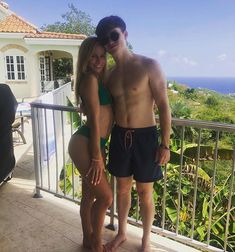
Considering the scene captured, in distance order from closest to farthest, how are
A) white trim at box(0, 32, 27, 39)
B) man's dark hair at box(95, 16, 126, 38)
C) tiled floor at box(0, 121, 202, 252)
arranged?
man's dark hair at box(95, 16, 126, 38) → tiled floor at box(0, 121, 202, 252) → white trim at box(0, 32, 27, 39)

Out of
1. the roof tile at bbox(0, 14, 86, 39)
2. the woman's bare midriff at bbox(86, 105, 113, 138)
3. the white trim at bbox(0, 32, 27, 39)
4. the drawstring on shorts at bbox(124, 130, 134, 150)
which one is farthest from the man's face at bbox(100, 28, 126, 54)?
the white trim at bbox(0, 32, 27, 39)

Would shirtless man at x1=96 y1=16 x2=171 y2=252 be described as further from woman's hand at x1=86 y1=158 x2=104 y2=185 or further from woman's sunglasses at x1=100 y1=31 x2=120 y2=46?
woman's hand at x1=86 y1=158 x2=104 y2=185

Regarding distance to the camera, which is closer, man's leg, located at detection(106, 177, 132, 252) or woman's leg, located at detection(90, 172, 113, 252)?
woman's leg, located at detection(90, 172, 113, 252)

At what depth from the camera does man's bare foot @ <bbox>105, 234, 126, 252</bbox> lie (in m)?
2.38

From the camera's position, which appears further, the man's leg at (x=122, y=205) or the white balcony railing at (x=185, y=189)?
the white balcony railing at (x=185, y=189)

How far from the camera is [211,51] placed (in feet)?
226

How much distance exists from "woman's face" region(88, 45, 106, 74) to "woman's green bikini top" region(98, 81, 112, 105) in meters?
0.11

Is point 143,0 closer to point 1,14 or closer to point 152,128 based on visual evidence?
point 1,14

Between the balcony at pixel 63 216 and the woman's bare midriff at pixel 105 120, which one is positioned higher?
the woman's bare midriff at pixel 105 120

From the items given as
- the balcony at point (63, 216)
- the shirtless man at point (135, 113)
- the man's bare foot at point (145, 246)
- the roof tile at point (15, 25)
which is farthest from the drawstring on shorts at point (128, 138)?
A: the roof tile at point (15, 25)

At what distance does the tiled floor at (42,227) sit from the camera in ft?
8.23

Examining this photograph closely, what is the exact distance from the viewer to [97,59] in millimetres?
1942

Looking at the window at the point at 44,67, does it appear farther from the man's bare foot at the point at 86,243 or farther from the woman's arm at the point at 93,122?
the woman's arm at the point at 93,122

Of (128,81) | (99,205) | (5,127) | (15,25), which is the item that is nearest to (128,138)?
(128,81)
